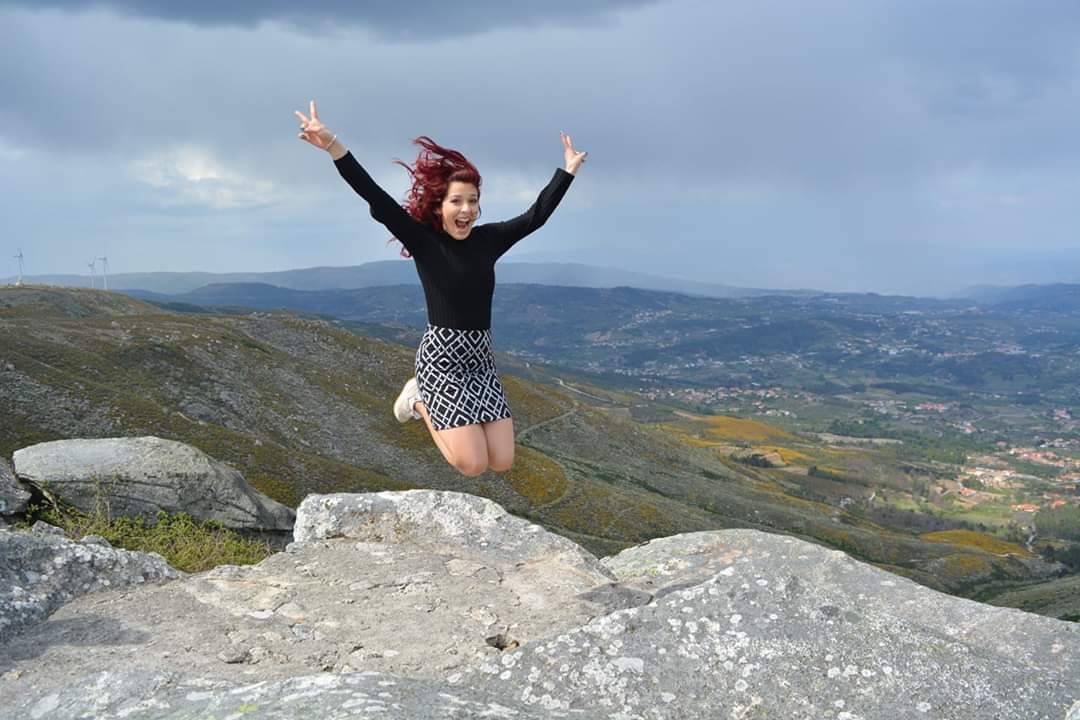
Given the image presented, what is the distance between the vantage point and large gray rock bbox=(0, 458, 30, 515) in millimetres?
14656

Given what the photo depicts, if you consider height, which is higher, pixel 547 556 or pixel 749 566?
pixel 749 566

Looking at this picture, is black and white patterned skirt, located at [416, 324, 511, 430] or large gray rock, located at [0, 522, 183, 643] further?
black and white patterned skirt, located at [416, 324, 511, 430]

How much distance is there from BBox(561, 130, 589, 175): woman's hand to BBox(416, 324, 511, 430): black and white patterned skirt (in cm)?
286

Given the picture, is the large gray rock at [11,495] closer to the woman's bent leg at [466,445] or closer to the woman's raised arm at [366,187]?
the woman's bent leg at [466,445]

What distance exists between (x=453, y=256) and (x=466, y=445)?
2630 millimetres

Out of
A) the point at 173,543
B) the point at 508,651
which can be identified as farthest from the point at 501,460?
the point at 173,543

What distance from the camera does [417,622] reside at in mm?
8938

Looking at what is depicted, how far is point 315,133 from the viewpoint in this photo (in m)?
9.38

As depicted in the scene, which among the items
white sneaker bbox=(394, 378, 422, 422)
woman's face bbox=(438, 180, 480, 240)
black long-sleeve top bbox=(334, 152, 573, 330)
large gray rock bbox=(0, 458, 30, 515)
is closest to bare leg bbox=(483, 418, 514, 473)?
white sneaker bbox=(394, 378, 422, 422)

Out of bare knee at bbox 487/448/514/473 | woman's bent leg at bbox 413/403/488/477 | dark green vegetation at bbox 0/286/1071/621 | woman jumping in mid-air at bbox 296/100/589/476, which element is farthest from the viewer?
dark green vegetation at bbox 0/286/1071/621

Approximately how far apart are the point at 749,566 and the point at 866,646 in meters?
1.45

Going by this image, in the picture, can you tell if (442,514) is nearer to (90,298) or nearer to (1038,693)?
(1038,693)

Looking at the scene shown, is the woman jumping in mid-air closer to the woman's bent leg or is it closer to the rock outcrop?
the woman's bent leg

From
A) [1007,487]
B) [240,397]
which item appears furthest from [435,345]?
[1007,487]
